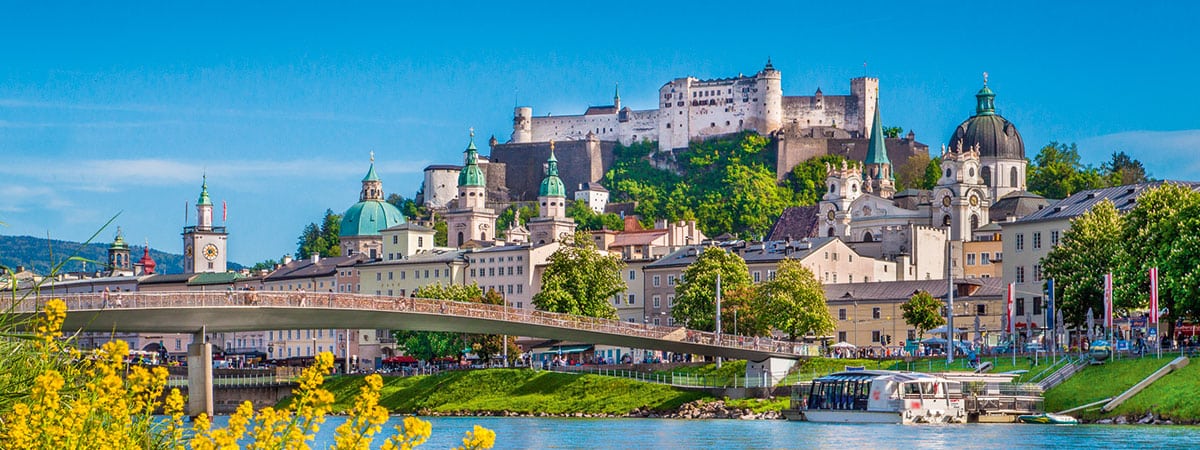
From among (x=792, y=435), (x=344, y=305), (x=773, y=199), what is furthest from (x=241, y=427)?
(x=773, y=199)

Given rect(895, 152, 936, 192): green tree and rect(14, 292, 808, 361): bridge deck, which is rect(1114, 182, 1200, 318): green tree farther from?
rect(895, 152, 936, 192): green tree

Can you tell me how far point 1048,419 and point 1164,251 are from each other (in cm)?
1126

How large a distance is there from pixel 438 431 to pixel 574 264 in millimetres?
41287

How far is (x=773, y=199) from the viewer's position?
195125 millimetres

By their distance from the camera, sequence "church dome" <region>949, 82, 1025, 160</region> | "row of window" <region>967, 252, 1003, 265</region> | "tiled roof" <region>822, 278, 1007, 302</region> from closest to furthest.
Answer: "tiled roof" <region>822, 278, 1007, 302</region>, "row of window" <region>967, 252, 1003, 265</region>, "church dome" <region>949, 82, 1025, 160</region>

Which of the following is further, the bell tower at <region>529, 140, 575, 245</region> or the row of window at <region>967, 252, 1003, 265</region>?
the bell tower at <region>529, 140, 575, 245</region>

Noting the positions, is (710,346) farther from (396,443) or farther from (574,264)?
(396,443)

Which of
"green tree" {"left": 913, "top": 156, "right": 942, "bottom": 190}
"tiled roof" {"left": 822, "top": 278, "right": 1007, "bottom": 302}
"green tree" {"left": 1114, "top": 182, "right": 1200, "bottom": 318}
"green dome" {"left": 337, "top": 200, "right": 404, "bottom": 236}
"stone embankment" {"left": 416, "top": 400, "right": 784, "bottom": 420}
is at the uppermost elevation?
"green tree" {"left": 913, "top": 156, "right": 942, "bottom": 190}

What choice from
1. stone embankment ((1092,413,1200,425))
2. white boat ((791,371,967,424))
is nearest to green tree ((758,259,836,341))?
white boat ((791,371,967,424))

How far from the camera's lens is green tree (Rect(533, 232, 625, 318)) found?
109 metres

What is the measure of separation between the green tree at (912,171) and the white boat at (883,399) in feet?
381

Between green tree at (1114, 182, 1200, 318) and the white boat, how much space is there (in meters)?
8.97

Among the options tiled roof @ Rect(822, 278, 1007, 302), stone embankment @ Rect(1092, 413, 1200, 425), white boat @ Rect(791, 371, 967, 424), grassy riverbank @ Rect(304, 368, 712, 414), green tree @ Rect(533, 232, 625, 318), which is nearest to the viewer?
stone embankment @ Rect(1092, 413, 1200, 425)

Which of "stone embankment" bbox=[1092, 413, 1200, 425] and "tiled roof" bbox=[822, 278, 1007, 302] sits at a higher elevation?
"tiled roof" bbox=[822, 278, 1007, 302]
